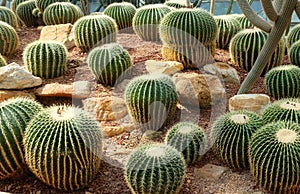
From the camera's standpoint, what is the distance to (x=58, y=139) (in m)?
3.33

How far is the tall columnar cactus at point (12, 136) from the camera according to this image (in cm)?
354

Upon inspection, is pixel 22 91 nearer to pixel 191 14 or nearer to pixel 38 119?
pixel 38 119

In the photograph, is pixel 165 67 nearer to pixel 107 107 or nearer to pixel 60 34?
pixel 107 107

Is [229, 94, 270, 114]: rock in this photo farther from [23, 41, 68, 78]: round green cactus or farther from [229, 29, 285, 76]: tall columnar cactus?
[23, 41, 68, 78]: round green cactus

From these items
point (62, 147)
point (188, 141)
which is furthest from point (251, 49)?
point (62, 147)

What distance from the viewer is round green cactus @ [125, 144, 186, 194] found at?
3277 mm

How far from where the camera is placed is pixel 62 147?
334 cm

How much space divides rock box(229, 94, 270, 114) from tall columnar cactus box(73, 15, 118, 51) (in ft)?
6.86

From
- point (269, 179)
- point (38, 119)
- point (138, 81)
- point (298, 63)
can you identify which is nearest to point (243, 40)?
point (298, 63)

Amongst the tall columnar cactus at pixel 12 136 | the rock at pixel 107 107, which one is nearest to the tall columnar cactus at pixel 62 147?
the tall columnar cactus at pixel 12 136

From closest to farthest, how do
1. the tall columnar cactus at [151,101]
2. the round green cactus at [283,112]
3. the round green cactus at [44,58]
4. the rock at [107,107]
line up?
the round green cactus at [283,112]
the tall columnar cactus at [151,101]
the rock at [107,107]
the round green cactus at [44,58]

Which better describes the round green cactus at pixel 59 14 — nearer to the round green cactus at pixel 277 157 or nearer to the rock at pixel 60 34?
the rock at pixel 60 34

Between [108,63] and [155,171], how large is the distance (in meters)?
1.95

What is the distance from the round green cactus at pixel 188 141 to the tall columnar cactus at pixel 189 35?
154cm
